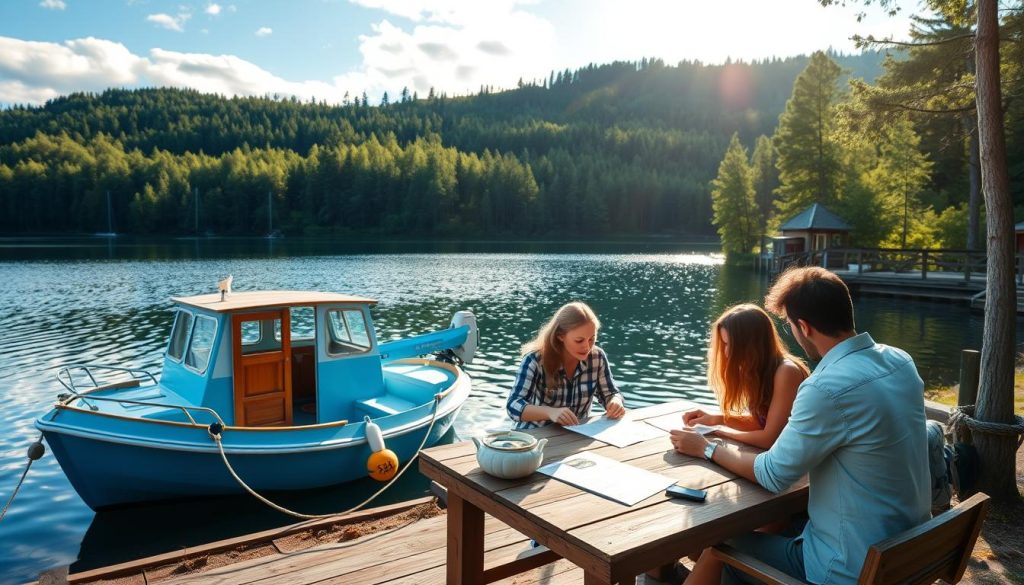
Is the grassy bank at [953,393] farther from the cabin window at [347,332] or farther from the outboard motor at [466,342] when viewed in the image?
the outboard motor at [466,342]

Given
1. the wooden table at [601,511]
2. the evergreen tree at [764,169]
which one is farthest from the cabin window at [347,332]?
the evergreen tree at [764,169]

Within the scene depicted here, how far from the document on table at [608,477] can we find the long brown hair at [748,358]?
75cm

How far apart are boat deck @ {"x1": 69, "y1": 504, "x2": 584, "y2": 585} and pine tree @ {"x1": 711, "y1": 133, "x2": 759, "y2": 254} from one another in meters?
48.9

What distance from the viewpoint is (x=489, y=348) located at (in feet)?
59.8

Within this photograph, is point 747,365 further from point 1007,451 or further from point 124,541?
A: point 124,541

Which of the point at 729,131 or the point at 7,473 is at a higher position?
the point at 729,131

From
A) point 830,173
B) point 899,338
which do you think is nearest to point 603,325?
point 899,338

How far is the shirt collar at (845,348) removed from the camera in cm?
234

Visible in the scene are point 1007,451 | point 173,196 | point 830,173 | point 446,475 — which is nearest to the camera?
point 446,475

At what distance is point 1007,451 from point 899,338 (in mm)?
15706

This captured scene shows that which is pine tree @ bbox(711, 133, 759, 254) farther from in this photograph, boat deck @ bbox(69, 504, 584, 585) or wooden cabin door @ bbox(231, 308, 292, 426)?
boat deck @ bbox(69, 504, 584, 585)

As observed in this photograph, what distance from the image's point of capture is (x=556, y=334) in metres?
3.95

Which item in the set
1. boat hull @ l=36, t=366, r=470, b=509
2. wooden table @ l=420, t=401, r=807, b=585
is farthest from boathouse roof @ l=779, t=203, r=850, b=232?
wooden table @ l=420, t=401, r=807, b=585

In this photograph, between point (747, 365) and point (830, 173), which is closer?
Result: point (747, 365)
